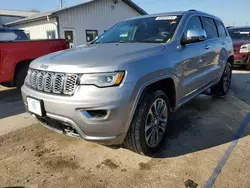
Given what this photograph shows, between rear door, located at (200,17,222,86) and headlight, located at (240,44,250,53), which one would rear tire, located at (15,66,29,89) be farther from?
headlight, located at (240,44,250,53)

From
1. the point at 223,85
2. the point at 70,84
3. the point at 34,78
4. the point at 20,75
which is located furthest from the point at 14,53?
the point at 223,85

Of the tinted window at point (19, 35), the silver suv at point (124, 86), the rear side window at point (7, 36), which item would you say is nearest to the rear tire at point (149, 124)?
the silver suv at point (124, 86)

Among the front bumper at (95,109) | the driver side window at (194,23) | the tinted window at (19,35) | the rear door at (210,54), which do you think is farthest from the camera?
the tinted window at (19,35)

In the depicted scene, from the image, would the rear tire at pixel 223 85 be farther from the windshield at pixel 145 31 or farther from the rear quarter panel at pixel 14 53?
the rear quarter panel at pixel 14 53

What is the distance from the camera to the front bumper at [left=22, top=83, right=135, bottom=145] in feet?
6.65

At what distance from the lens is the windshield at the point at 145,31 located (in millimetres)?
3049

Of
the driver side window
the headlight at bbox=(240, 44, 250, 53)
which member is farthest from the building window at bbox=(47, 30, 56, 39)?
the driver side window

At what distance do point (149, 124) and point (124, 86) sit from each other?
0.72 meters

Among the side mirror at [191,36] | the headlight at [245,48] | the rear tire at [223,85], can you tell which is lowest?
the rear tire at [223,85]

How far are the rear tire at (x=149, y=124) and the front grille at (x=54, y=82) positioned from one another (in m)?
0.74

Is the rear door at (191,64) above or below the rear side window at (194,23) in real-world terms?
below

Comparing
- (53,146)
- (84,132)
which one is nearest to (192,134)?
(84,132)

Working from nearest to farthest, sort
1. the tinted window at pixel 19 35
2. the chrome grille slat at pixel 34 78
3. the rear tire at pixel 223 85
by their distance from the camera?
1. the chrome grille slat at pixel 34 78
2. the rear tire at pixel 223 85
3. the tinted window at pixel 19 35

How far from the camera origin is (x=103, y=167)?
248 centimetres
